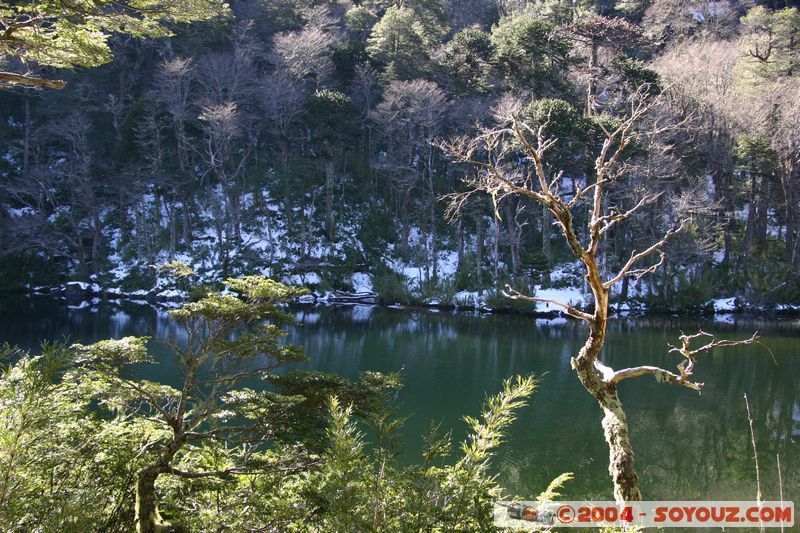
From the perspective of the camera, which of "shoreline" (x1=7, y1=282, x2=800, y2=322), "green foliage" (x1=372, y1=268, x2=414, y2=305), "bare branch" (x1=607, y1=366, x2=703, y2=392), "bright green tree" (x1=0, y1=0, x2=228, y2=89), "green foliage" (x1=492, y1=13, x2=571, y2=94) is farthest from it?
"green foliage" (x1=372, y1=268, x2=414, y2=305)

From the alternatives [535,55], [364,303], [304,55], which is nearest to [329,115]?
[304,55]

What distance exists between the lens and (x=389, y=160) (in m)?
30.9

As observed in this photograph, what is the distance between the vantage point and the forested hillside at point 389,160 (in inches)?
983

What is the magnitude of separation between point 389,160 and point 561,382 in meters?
19.5

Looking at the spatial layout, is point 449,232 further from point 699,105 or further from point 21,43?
point 21,43

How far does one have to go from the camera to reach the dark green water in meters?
8.98

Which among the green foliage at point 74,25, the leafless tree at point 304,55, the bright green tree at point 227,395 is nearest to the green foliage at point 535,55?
the leafless tree at point 304,55

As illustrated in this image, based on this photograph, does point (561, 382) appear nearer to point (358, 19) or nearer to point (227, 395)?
point (227, 395)

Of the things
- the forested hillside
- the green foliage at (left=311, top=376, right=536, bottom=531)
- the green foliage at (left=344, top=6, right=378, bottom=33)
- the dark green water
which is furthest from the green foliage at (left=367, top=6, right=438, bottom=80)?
Answer: the green foliage at (left=311, top=376, right=536, bottom=531)

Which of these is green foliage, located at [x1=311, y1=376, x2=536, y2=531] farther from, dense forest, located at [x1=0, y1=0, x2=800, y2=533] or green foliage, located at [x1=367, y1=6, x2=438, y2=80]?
green foliage, located at [x1=367, y1=6, x2=438, y2=80]

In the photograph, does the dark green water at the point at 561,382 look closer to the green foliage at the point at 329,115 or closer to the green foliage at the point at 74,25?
the green foliage at the point at 74,25

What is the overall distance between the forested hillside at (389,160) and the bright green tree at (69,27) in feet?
64.5

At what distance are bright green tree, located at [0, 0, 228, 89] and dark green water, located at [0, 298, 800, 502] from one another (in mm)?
Result: 2730

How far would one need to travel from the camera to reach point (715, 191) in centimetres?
2716
